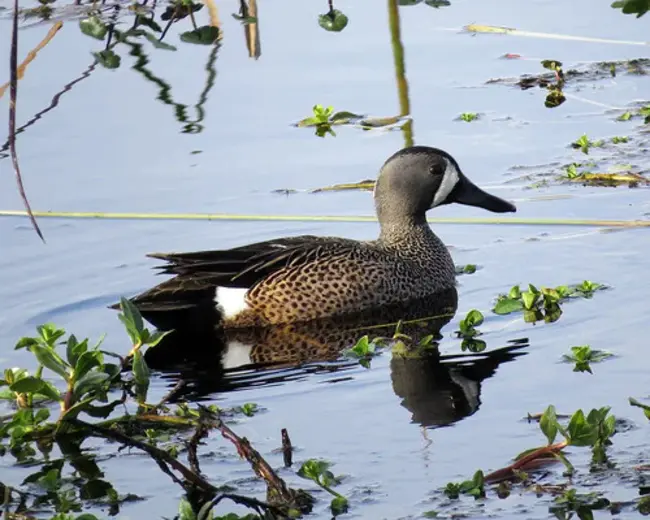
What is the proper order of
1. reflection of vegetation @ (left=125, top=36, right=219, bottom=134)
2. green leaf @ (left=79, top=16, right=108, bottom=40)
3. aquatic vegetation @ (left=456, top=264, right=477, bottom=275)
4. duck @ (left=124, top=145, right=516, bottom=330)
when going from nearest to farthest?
green leaf @ (left=79, top=16, right=108, bottom=40), duck @ (left=124, top=145, right=516, bottom=330), aquatic vegetation @ (left=456, top=264, right=477, bottom=275), reflection of vegetation @ (left=125, top=36, right=219, bottom=134)

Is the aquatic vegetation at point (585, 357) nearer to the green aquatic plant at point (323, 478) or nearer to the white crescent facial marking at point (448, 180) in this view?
the green aquatic plant at point (323, 478)

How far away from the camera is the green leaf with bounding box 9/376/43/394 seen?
6.05 metres

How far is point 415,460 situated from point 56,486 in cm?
129

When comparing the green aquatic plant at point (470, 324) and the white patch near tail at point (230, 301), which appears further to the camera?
the white patch near tail at point (230, 301)

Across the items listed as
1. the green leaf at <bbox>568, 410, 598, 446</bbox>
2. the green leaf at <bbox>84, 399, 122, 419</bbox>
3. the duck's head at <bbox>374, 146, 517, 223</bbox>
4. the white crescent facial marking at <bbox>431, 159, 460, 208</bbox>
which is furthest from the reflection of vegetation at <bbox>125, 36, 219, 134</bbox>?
the green leaf at <bbox>568, 410, 598, 446</bbox>

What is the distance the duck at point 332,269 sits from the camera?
8.71 metres

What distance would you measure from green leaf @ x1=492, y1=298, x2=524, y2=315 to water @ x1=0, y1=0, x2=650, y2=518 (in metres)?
0.06

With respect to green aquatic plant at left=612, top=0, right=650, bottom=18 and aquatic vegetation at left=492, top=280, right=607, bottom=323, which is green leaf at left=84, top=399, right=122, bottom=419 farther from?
green aquatic plant at left=612, top=0, right=650, bottom=18

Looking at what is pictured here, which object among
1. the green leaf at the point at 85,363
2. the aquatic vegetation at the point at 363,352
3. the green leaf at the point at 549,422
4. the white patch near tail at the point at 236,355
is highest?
the green leaf at the point at 85,363

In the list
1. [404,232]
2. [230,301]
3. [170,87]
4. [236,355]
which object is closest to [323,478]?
[236,355]

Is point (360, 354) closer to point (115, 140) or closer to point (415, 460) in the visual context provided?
point (415, 460)

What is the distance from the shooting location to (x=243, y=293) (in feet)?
29.0

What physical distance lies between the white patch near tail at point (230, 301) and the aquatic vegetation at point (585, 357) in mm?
2126

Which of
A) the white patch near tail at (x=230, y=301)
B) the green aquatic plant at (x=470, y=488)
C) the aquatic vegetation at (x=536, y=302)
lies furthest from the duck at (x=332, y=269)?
the green aquatic plant at (x=470, y=488)
